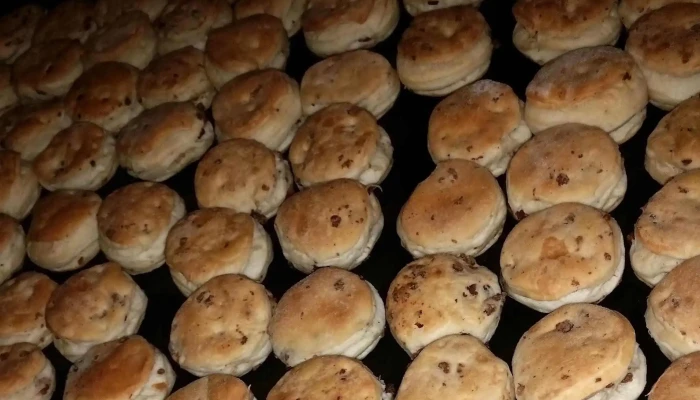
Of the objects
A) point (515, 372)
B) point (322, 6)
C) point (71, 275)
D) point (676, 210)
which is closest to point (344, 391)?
point (515, 372)

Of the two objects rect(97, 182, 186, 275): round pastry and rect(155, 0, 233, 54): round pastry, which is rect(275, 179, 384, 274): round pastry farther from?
rect(155, 0, 233, 54): round pastry

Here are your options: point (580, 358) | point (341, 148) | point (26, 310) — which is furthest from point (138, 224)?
point (580, 358)

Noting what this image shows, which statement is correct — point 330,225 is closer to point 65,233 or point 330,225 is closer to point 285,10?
point 65,233

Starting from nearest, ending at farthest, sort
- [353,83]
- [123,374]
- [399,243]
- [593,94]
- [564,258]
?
[564,258]
[123,374]
[593,94]
[399,243]
[353,83]

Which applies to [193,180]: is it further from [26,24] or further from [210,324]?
[26,24]

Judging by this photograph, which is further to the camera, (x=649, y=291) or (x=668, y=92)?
(x=668, y=92)

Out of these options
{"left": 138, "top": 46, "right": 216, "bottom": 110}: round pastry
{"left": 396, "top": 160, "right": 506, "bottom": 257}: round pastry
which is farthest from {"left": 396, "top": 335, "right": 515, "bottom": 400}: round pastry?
{"left": 138, "top": 46, "right": 216, "bottom": 110}: round pastry
